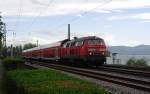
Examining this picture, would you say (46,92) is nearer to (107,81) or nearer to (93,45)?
(107,81)

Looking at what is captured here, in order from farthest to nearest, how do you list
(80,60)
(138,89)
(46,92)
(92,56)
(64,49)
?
(64,49), (80,60), (92,56), (138,89), (46,92)

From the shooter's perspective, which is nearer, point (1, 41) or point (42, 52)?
point (42, 52)

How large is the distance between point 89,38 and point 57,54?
48.9ft

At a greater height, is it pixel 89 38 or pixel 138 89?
pixel 89 38

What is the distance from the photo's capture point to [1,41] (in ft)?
298

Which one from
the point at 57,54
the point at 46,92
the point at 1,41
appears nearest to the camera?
the point at 46,92

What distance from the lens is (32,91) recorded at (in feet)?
51.7

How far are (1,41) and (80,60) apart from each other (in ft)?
171

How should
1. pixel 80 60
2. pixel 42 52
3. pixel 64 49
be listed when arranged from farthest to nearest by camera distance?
pixel 42 52 → pixel 64 49 → pixel 80 60

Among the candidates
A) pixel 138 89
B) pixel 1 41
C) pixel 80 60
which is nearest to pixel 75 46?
pixel 80 60

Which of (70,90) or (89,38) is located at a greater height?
(89,38)

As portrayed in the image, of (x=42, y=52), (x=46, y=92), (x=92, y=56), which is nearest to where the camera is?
(x=46, y=92)

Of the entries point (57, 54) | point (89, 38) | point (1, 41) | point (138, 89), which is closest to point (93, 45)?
point (89, 38)

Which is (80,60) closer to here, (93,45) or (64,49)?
(93,45)
